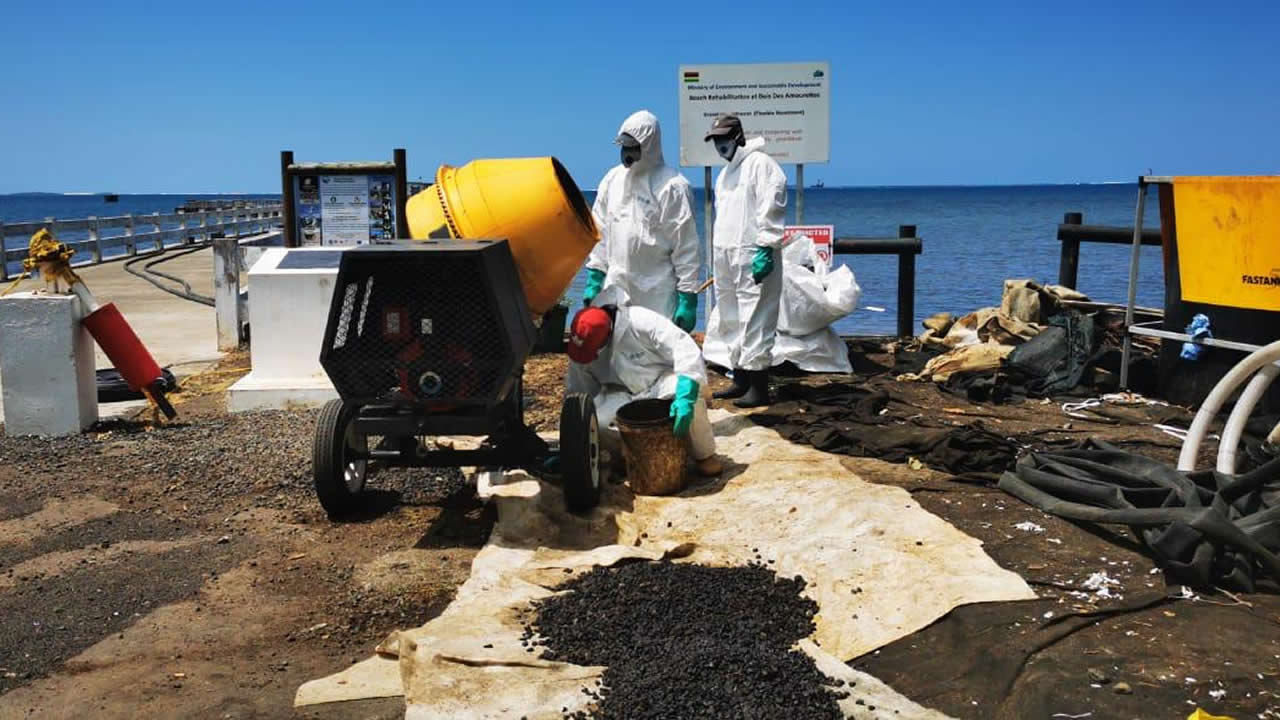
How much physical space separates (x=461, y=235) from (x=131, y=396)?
378 centimetres

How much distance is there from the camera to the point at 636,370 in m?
5.51

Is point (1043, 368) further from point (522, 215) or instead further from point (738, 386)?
point (522, 215)

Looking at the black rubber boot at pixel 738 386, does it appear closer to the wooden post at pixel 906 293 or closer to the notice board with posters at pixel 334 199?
the notice board with posters at pixel 334 199

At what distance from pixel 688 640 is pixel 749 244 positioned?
12.9 ft

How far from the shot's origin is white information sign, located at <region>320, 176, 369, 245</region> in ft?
27.1

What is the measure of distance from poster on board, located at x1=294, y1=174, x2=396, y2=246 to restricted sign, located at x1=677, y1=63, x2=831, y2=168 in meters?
2.40

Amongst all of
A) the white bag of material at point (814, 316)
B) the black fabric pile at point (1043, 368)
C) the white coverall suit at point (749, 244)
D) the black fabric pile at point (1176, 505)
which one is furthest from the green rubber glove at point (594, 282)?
the black fabric pile at point (1043, 368)

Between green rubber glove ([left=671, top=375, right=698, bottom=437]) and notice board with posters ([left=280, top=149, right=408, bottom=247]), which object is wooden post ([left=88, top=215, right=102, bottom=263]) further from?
green rubber glove ([left=671, top=375, right=698, bottom=437])

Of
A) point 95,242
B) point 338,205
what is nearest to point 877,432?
point 338,205

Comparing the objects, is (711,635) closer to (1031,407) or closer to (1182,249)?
(1031,407)

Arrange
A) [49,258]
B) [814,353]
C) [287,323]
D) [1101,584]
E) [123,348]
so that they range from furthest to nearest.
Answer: [814,353] → [287,323] → [123,348] → [49,258] → [1101,584]

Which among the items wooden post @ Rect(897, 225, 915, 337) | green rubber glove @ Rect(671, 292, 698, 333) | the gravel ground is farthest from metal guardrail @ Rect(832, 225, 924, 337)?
the gravel ground

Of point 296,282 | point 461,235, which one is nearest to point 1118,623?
point 461,235

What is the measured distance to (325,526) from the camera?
4895mm
